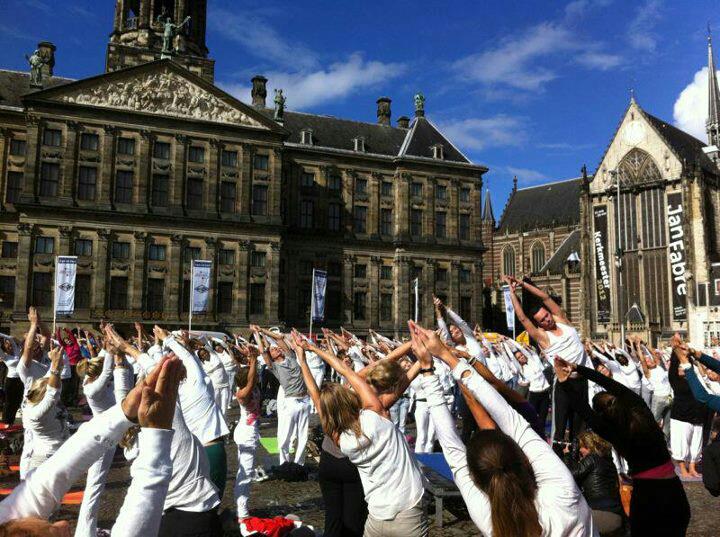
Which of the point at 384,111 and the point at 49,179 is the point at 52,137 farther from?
the point at 384,111

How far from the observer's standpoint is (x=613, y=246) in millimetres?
58906

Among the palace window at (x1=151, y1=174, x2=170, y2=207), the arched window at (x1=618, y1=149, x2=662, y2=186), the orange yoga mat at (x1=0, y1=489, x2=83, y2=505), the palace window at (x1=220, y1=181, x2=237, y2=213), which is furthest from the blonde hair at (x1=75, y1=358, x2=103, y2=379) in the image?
the arched window at (x1=618, y1=149, x2=662, y2=186)

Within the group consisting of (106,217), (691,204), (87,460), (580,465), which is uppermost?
(691,204)

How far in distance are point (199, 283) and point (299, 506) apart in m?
27.7

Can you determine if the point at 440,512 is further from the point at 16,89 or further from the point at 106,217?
the point at 16,89

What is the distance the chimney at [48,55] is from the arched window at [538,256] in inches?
2250

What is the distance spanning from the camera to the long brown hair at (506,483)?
2.75 m

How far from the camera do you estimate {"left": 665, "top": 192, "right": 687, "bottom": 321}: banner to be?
176 ft

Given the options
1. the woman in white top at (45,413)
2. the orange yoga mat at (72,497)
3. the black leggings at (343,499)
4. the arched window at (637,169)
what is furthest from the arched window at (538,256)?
the black leggings at (343,499)

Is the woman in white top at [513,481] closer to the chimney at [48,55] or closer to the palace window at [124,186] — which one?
the palace window at [124,186]

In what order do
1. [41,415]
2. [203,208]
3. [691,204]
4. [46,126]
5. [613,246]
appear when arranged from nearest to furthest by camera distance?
[41,415] → [46,126] → [203,208] → [691,204] → [613,246]

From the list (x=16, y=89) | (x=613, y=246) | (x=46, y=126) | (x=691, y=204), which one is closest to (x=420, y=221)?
(x=613, y=246)

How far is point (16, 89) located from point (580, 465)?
161ft

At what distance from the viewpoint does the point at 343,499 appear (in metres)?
4.89
